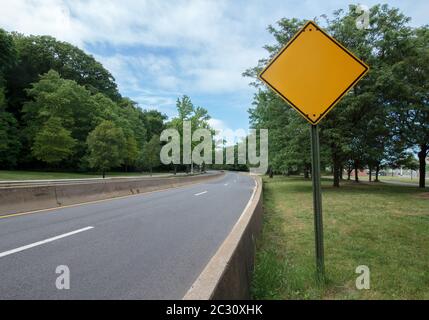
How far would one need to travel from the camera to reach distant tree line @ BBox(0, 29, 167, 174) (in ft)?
165

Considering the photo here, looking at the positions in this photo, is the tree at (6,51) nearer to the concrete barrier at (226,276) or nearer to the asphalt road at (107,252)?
the asphalt road at (107,252)

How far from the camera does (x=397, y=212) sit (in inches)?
473

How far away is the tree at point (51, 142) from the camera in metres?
50.1

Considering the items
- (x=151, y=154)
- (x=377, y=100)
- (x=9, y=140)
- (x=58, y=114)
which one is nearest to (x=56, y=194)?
(x=377, y=100)

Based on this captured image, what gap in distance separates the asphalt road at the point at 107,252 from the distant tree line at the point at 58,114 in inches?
1686

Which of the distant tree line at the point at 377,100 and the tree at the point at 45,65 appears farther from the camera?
the tree at the point at 45,65

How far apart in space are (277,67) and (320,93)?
2.34 ft

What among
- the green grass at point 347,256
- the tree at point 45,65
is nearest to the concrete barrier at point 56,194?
the green grass at point 347,256

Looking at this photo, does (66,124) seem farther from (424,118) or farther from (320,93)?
(320,93)

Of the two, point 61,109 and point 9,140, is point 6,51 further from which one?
point 9,140

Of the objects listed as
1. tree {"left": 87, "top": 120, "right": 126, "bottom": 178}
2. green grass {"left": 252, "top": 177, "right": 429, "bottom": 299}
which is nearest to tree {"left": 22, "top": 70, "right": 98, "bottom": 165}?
tree {"left": 87, "top": 120, "right": 126, "bottom": 178}

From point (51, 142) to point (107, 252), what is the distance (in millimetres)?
49936

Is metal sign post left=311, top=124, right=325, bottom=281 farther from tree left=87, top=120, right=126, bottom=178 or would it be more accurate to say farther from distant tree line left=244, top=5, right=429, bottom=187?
tree left=87, top=120, right=126, bottom=178
